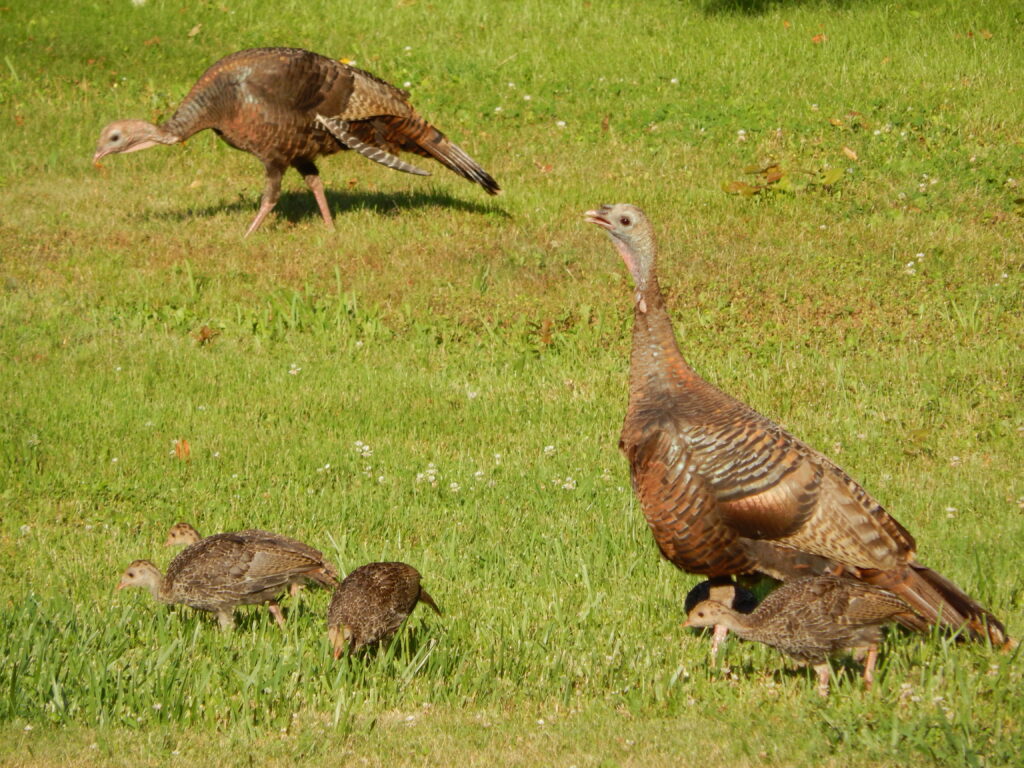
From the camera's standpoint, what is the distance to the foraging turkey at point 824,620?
17.6 feet

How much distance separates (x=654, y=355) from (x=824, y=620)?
1.55 meters

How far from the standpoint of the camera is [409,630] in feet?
20.1

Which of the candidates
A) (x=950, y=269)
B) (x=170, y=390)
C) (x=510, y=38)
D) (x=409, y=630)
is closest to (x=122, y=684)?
(x=409, y=630)

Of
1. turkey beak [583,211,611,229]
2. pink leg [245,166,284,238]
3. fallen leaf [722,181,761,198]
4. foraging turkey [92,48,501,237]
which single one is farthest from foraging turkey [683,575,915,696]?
fallen leaf [722,181,761,198]

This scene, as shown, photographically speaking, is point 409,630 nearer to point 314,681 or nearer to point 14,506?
point 314,681

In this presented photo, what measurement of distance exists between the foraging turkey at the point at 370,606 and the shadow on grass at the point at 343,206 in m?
7.30

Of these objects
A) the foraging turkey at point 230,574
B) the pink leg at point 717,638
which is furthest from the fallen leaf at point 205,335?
the pink leg at point 717,638

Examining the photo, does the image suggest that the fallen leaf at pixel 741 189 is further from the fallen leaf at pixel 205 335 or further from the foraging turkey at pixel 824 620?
the foraging turkey at pixel 824 620

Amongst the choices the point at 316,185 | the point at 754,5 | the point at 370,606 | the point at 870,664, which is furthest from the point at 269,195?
the point at 754,5

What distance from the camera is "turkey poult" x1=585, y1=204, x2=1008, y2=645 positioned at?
569 centimetres

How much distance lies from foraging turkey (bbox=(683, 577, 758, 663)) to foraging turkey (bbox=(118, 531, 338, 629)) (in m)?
1.70

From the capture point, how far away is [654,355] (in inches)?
249

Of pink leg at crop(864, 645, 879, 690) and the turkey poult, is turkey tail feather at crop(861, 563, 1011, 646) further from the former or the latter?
pink leg at crop(864, 645, 879, 690)

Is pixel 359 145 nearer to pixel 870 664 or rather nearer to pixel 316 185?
pixel 316 185
